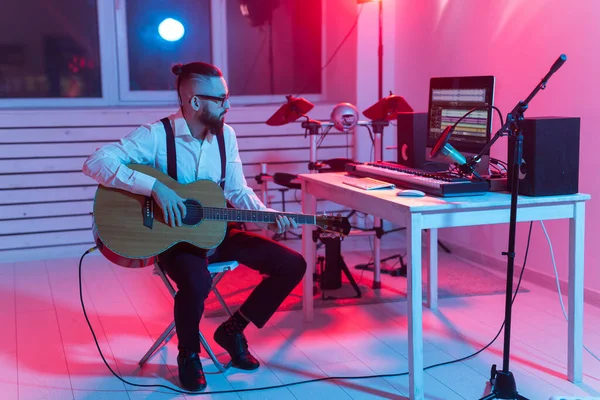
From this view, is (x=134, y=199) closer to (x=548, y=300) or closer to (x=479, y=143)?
(x=479, y=143)

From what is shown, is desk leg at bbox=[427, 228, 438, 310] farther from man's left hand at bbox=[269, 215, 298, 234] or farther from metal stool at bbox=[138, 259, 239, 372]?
metal stool at bbox=[138, 259, 239, 372]

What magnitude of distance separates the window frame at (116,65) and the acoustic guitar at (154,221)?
277cm

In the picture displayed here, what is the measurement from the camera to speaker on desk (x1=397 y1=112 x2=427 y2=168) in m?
3.30

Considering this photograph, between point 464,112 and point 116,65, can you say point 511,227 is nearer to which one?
point 464,112

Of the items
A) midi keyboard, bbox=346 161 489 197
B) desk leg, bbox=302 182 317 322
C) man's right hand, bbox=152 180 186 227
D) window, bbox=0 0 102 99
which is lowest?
desk leg, bbox=302 182 317 322

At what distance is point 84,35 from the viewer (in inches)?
205

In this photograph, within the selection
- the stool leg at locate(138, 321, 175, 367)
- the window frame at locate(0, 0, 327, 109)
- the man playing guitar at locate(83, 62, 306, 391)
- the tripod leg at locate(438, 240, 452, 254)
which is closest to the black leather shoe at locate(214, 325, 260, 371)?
the man playing guitar at locate(83, 62, 306, 391)

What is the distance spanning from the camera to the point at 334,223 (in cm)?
275

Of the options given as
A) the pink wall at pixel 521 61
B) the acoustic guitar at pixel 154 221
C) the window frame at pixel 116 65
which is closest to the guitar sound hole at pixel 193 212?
the acoustic guitar at pixel 154 221

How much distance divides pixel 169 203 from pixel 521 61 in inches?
97.2

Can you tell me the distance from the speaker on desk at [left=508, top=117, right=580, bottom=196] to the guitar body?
1.19 m

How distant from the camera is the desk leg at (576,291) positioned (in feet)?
8.77

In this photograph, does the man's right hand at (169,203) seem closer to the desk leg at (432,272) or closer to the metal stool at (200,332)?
the metal stool at (200,332)

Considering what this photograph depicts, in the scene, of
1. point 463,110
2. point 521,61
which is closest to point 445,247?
point 521,61
